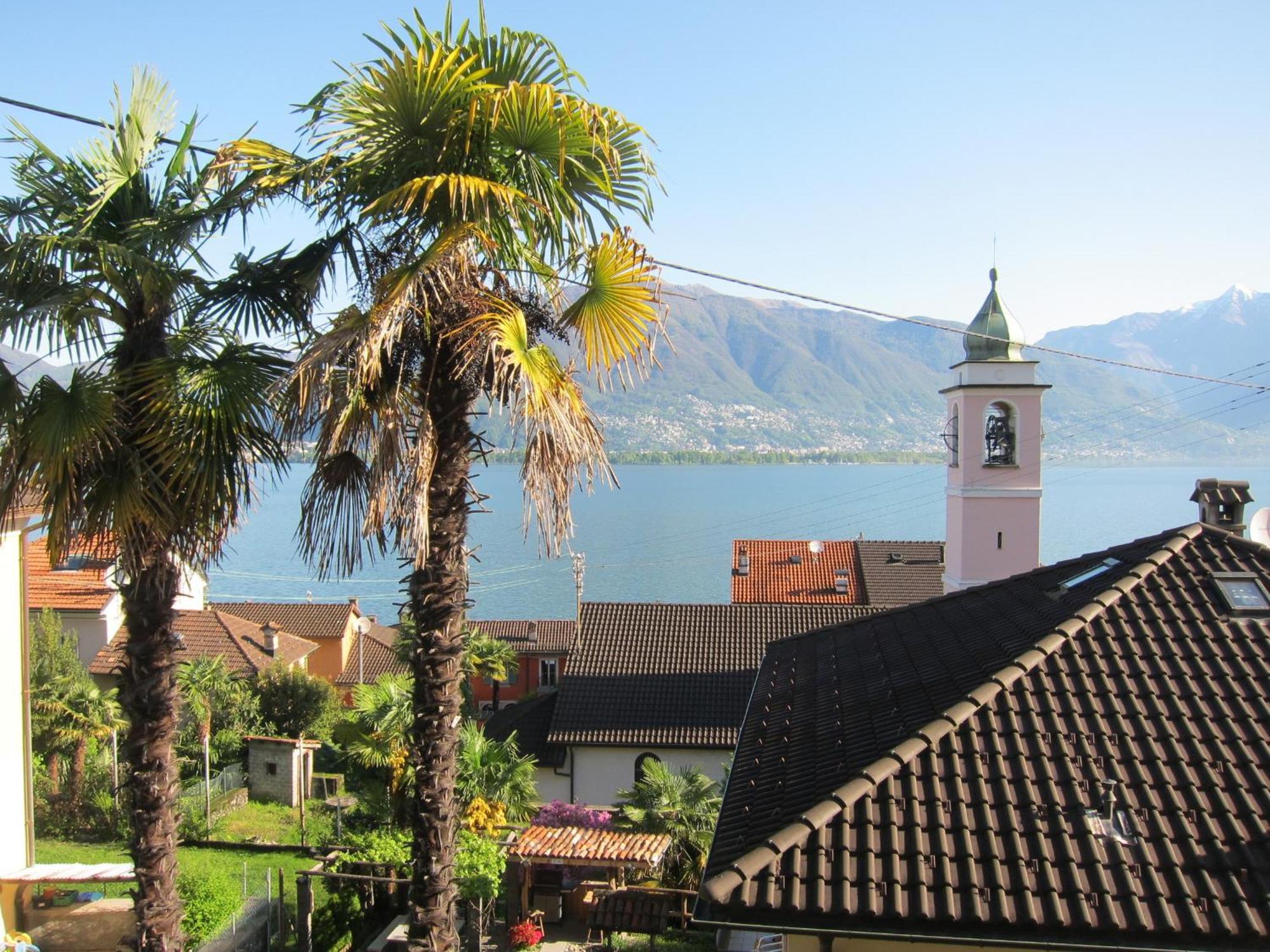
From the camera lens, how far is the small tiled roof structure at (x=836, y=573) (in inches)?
1580

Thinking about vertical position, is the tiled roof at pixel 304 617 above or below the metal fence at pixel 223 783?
above

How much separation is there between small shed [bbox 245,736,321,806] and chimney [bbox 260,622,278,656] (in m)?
11.6

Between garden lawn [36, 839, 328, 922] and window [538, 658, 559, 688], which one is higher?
garden lawn [36, 839, 328, 922]

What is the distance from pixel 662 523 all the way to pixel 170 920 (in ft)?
459

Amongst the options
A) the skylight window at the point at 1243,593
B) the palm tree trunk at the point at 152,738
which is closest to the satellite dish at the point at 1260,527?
the skylight window at the point at 1243,593

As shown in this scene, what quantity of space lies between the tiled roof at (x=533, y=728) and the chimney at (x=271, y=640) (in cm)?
1179

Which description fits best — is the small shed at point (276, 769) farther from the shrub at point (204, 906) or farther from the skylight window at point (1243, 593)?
the skylight window at point (1243, 593)

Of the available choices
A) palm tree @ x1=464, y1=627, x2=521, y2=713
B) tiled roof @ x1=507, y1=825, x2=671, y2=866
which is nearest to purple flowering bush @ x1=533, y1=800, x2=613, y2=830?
tiled roof @ x1=507, y1=825, x2=671, y2=866

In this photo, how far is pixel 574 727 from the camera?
79.5ft

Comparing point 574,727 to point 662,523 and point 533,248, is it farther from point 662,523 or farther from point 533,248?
point 662,523

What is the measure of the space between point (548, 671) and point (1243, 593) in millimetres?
35371

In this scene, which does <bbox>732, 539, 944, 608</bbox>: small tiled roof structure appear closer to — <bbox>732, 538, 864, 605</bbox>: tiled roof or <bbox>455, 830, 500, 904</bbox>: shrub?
<bbox>732, 538, 864, 605</bbox>: tiled roof

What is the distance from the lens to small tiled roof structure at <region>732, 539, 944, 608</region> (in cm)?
4012

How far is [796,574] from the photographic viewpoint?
42594 mm
